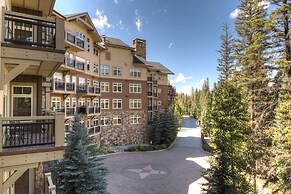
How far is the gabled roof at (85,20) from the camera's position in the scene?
18.1m

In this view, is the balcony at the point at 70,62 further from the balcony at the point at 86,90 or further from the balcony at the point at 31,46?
the balcony at the point at 31,46

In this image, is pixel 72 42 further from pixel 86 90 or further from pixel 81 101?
pixel 81 101

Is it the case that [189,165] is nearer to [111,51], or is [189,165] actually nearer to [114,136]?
[114,136]

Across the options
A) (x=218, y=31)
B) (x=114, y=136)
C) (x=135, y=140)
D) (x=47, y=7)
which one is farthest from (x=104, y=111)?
(x=218, y=31)

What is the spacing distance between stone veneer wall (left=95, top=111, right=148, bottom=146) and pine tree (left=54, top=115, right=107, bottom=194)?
Result: 47.1 feet

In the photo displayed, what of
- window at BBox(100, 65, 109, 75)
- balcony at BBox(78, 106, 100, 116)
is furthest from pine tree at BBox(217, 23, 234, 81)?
balcony at BBox(78, 106, 100, 116)

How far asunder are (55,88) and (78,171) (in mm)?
8803

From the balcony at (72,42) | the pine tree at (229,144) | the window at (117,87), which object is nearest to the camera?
the pine tree at (229,144)

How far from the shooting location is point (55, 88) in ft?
51.9

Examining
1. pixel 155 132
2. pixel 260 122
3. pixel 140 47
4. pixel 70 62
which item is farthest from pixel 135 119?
pixel 260 122

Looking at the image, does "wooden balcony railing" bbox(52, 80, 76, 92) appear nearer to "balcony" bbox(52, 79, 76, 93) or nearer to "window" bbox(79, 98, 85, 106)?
"balcony" bbox(52, 79, 76, 93)

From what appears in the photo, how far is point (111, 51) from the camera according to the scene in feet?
87.6

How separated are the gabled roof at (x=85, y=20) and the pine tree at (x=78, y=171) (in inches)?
505

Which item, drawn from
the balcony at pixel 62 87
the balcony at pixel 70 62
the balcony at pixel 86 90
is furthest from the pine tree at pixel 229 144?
the balcony at pixel 86 90
